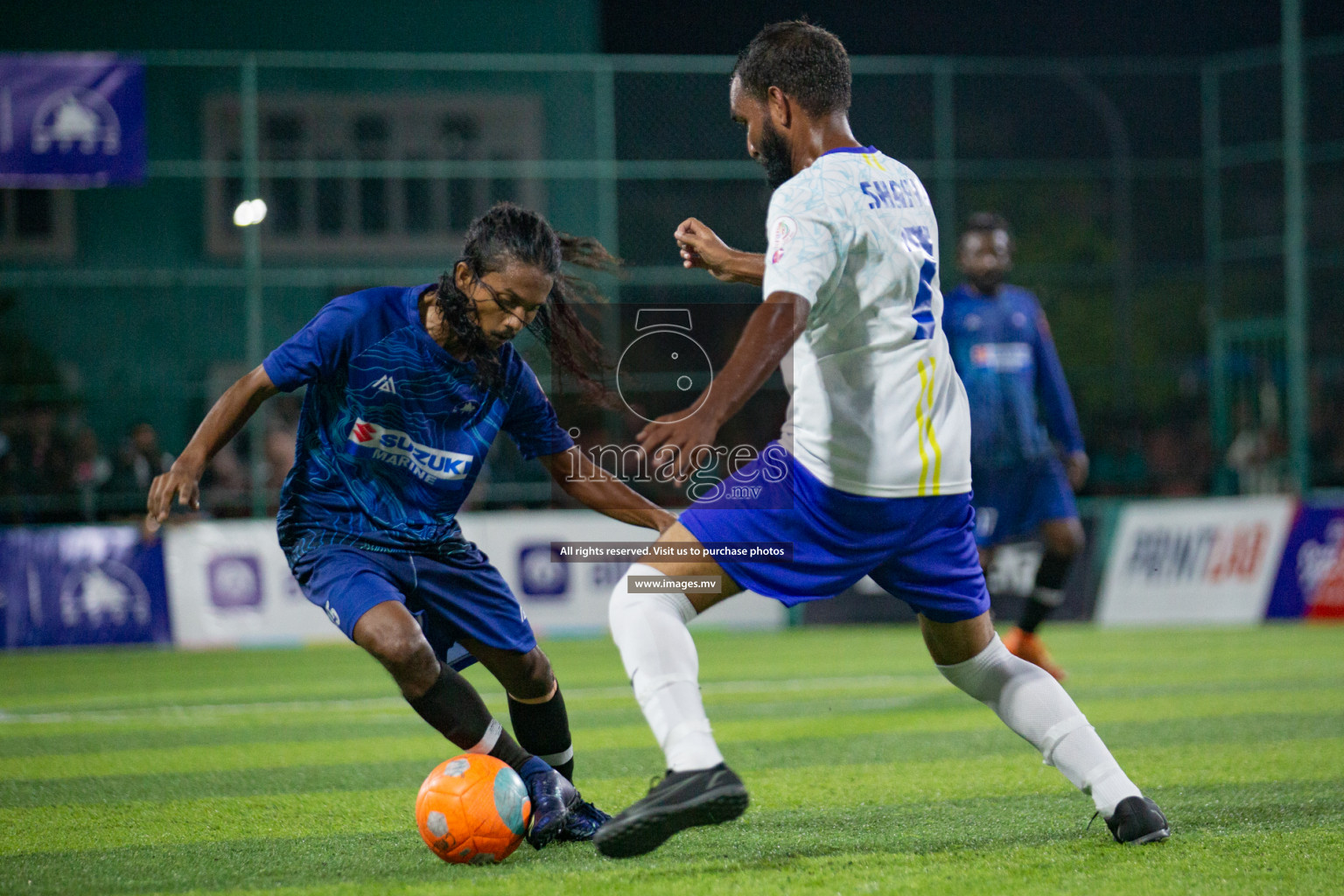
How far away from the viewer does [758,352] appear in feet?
10.7

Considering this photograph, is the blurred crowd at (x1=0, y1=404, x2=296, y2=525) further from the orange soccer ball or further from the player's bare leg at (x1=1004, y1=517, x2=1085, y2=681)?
the orange soccer ball

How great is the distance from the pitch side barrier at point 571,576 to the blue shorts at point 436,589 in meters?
7.28

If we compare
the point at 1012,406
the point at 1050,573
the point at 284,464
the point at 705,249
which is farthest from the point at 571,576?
the point at 705,249

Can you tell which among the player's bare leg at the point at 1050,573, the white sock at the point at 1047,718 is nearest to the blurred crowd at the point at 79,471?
the player's bare leg at the point at 1050,573

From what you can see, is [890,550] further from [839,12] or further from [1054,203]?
[839,12]

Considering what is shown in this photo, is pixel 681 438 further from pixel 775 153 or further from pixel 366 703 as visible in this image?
pixel 366 703

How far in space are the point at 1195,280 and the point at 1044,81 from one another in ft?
10.9

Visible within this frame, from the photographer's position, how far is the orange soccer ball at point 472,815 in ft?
13.0

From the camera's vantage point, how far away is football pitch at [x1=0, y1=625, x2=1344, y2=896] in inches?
148

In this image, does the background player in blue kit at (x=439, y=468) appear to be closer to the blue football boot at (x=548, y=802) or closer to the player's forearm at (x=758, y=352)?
the blue football boot at (x=548, y=802)

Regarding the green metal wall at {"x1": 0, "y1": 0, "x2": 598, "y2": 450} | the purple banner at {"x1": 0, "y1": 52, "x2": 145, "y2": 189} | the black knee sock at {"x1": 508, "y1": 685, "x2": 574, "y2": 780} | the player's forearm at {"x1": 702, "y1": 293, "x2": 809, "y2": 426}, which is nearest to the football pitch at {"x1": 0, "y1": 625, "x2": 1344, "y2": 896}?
the black knee sock at {"x1": 508, "y1": 685, "x2": 574, "y2": 780}

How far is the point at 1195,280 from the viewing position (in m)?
16.0

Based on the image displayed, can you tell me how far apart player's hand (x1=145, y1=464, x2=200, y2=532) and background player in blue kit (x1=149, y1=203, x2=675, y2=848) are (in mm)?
317

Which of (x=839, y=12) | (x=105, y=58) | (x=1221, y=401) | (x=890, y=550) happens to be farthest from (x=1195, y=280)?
(x=890, y=550)
